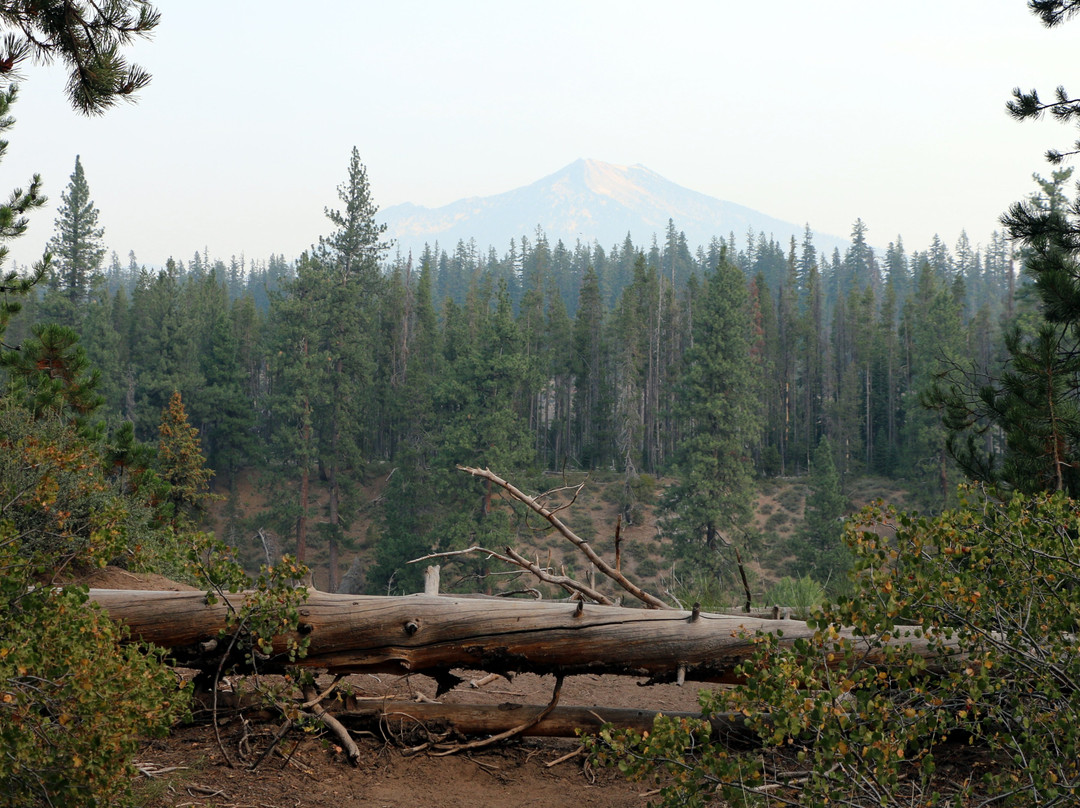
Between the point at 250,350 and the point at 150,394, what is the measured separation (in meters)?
12.3

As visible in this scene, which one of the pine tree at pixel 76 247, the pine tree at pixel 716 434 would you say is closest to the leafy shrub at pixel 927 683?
the pine tree at pixel 716 434

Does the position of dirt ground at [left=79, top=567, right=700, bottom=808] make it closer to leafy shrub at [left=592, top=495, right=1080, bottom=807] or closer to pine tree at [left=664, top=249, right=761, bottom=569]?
leafy shrub at [left=592, top=495, right=1080, bottom=807]

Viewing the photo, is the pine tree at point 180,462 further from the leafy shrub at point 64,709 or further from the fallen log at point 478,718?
the leafy shrub at point 64,709

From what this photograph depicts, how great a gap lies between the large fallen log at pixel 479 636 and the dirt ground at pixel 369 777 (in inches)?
19.6

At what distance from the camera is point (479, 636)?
514 centimetres

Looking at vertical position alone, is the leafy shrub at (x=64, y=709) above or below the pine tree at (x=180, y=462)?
below

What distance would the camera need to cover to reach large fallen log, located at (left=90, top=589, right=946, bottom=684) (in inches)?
200

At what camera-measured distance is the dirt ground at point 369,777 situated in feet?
14.6

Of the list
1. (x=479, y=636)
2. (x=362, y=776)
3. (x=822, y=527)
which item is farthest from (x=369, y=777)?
(x=822, y=527)

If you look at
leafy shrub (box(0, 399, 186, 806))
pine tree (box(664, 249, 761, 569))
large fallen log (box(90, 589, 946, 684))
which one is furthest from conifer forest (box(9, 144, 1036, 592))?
leafy shrub (box(0, 399, 186, 806))

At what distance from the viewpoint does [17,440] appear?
9531 mm

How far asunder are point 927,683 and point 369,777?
3.15m

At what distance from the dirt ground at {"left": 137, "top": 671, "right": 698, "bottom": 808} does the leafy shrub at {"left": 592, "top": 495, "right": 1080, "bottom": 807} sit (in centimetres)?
127

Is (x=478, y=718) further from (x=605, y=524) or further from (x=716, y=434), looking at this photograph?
(x=605, y=524)
